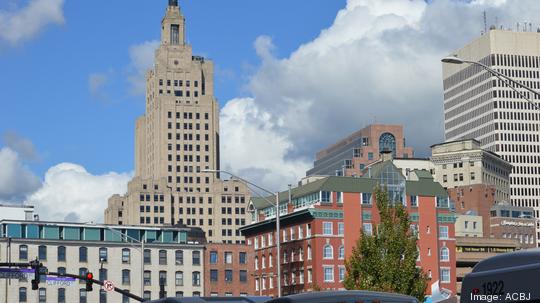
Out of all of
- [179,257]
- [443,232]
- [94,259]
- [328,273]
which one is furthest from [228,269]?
[443,232]

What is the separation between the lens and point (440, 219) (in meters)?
120

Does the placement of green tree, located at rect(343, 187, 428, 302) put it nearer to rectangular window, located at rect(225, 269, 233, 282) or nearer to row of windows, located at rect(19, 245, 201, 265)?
row of windows, located at rect(19, 245, 201, 265)

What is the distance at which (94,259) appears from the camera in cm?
12381

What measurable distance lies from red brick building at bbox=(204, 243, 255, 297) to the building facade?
3.53 meters

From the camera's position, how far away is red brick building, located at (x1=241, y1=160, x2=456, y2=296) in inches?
4464

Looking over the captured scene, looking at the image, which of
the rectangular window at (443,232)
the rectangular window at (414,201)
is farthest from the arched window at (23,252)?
the rectangular window at (443,232)

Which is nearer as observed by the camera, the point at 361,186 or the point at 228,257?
the point at 361,186

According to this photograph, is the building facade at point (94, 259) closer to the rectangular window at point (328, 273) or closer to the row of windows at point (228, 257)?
the row of windows at point (228, 257)

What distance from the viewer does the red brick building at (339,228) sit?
113 m

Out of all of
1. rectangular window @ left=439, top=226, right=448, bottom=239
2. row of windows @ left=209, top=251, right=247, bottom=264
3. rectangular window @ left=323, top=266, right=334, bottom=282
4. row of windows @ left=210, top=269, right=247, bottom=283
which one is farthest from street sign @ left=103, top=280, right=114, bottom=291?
row of windows @ left=209, top=251, right=247, bottom=264

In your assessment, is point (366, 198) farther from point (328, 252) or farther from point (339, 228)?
point (328, 252)

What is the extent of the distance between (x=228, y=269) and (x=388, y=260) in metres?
68.6

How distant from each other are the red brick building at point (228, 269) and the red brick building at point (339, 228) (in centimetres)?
852

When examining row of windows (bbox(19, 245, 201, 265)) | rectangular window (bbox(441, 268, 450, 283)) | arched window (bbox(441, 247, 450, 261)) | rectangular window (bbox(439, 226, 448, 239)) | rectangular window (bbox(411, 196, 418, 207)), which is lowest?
rectangular window (bbox(441, 268, 450, 283))
